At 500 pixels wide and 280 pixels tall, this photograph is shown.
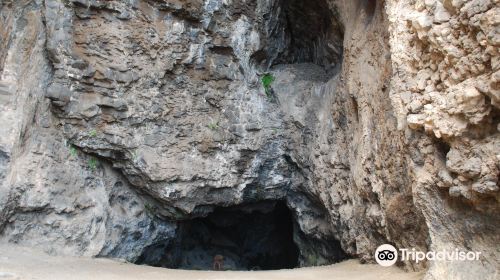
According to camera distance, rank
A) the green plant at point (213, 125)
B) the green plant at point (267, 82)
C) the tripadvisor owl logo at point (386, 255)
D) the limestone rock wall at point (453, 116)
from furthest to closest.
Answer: the green plant at point (267, 82)
the green plant at point (213, 125)
the tripadvisor owl logo at point (386, 255)
the limestone rock wall at point (453, 116)

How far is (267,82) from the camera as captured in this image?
757 cm

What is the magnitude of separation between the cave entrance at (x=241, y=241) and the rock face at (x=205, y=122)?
133cm

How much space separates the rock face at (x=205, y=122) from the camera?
196 inches

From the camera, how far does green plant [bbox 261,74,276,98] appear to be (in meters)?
7.52

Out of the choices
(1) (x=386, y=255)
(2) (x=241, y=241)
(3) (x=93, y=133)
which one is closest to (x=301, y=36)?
(3) (x=93, y=133)

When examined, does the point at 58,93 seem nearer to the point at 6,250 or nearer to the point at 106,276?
the point at 6,250

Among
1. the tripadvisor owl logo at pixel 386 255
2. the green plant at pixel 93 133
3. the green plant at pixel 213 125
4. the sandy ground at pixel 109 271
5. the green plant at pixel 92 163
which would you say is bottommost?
the sandy ground at pixel 109 271

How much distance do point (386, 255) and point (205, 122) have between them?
3.49 metres

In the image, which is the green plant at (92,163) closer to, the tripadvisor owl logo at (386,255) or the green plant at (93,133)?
the green plant at (93,133)

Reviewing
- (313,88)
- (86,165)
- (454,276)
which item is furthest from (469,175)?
(86,165)
